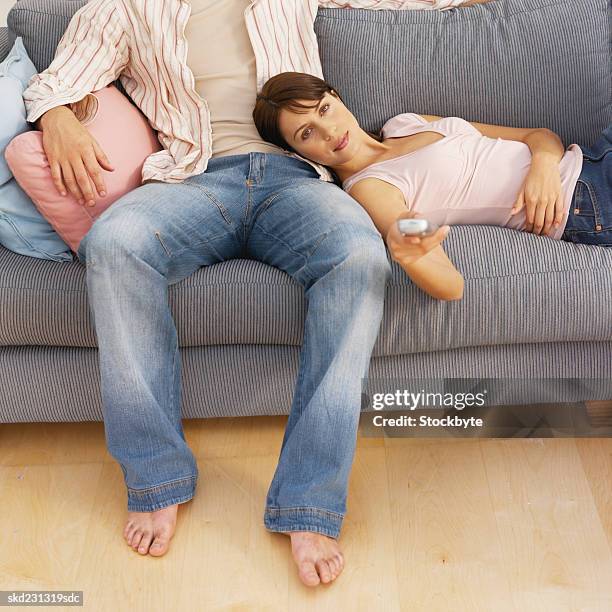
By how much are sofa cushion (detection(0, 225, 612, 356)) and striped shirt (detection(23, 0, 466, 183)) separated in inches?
13.3

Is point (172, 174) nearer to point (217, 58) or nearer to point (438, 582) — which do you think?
point (217, 58)

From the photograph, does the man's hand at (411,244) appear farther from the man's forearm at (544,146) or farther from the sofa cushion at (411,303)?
the man's forearm at (544,146)

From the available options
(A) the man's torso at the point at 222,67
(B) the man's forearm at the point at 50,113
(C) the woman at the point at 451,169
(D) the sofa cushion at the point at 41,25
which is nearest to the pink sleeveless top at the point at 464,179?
(C) the woman at the point at 451,169

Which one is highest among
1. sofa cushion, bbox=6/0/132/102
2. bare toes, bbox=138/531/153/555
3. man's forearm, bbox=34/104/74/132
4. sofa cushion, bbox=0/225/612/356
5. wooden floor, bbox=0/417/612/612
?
sofa cushion, bbox=6/0/132/102

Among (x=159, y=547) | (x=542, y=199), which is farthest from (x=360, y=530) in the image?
(x=542, y=199)

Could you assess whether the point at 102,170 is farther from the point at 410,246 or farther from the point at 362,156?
the point at 410,246

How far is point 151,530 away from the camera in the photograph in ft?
4.55

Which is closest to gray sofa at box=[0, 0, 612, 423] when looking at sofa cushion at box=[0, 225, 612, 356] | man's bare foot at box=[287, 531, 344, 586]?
sofa cushion at box=[0, 225, 612, 356]

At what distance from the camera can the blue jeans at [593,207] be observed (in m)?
1.54

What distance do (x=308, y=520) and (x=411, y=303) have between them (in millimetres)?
468

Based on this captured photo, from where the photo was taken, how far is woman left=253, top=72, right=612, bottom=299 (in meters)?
1.55

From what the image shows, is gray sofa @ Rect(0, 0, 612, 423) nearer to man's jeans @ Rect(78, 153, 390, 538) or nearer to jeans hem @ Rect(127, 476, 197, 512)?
man's jeans @ Rect(78, 153, 390, 538)

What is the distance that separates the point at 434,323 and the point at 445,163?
1.24 ft

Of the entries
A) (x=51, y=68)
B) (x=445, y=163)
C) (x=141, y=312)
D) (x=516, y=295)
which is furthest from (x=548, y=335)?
(x=51, y=68)
